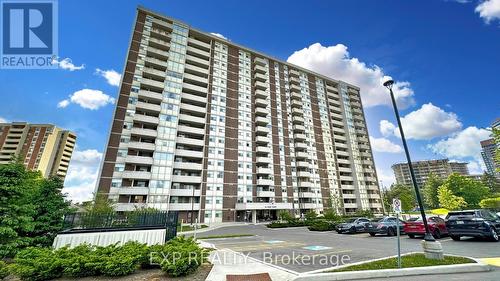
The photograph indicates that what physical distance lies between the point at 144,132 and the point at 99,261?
42.8 m

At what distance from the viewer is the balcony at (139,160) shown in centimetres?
4306

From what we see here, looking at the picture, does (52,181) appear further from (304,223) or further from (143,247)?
(304,223)

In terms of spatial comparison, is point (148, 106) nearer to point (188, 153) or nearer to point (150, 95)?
point (150, 95)

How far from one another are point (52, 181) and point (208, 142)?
42.4 metres

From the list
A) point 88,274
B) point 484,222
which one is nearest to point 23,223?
point 88,274

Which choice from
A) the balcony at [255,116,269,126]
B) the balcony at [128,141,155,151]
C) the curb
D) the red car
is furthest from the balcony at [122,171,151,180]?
the curb

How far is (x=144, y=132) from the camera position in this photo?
151 ft

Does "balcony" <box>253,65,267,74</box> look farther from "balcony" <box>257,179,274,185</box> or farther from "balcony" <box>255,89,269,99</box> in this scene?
"balcony" <box>257,179,274,185</box>

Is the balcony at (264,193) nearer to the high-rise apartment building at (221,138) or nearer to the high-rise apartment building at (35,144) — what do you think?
the high-rise apartment building at (221,138)

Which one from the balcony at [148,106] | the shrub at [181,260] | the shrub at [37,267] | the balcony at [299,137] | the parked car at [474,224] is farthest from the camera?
the balcony at [299,137]

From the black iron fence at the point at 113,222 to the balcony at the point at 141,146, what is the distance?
34284mm

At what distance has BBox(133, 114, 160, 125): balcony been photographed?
46344mm

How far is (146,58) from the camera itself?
171 feet

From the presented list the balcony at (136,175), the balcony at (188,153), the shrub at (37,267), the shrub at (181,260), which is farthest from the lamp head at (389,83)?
the balcony at (188,153)
